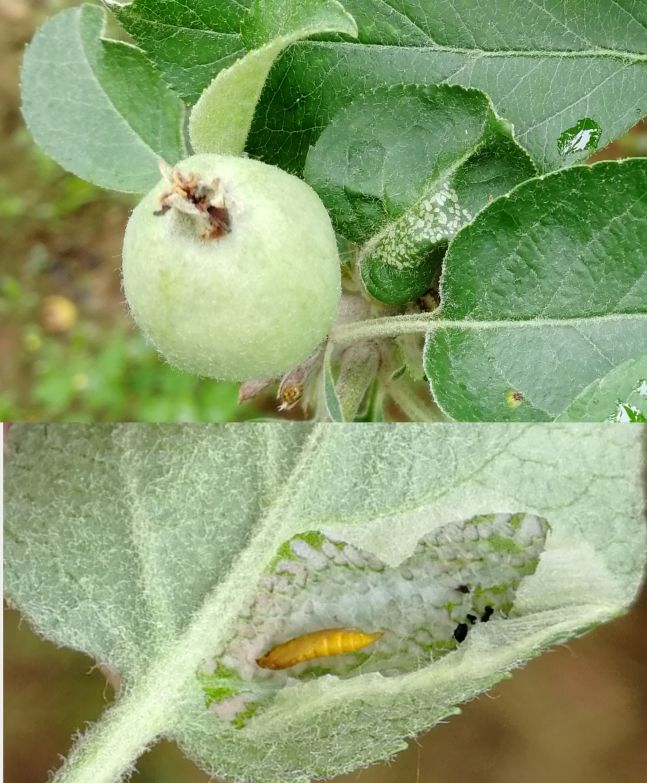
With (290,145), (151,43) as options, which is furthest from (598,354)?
(151,43)

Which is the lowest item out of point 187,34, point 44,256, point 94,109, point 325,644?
point 44,256

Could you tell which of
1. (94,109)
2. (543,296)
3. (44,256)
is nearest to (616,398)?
→ (543,296)

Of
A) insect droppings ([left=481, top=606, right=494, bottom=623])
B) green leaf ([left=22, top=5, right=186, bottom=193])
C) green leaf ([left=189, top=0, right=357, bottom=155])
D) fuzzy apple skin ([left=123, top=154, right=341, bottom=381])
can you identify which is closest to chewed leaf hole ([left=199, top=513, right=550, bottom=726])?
insect droppings ([left=481, top=606, right=494, bottom=623])

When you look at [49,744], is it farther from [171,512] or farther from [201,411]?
[201,411]

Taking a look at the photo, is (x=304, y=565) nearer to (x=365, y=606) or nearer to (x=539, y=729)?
(x=365, y=606)

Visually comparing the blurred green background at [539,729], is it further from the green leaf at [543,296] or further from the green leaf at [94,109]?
the green leaf at [94,109]

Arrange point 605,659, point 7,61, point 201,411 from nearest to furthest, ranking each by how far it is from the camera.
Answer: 1. point 605,659
2. point 201,411
3. point 7,61
